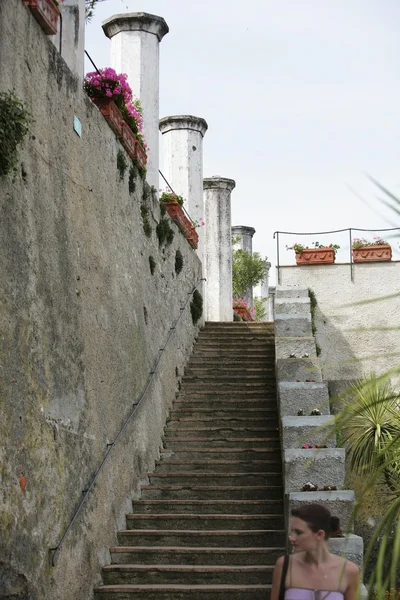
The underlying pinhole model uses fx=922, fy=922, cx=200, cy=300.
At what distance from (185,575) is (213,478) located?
193 centimetres

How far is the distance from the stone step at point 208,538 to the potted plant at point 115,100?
3.94 m

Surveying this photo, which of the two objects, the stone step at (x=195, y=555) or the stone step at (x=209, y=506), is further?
the stone step at (x=209, y=506)

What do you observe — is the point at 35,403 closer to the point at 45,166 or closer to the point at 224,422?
the point at 45,166

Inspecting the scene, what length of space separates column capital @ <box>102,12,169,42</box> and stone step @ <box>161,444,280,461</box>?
5.48m

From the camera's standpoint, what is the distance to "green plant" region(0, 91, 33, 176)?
5.57 meters

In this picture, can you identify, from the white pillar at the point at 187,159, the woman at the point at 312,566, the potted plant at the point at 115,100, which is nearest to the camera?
the woman at the point at 312,566

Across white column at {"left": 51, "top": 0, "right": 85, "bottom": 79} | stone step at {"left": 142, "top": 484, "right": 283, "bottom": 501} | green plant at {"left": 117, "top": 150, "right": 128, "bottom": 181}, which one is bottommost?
stone step at {"left": 142, "top": 484, "right": 283, "bottom": 501}

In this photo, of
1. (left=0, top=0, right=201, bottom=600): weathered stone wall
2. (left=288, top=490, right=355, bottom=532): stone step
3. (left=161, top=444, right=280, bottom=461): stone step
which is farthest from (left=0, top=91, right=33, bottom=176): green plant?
(left=161, top=444, right=280, bottom=461): stone step

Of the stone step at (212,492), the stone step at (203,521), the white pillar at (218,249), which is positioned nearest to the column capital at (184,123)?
the white pillar at (218,249)

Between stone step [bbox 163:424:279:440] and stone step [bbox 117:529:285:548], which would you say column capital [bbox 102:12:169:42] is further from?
stone step [bbox 117:529:285:548]

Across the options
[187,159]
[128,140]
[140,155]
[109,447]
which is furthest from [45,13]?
[187,159]

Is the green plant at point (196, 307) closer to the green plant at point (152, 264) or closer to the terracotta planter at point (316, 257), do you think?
the terracotta planter at point (316, 257)

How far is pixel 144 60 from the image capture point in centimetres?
1189

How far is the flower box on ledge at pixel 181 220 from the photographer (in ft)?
42.2
